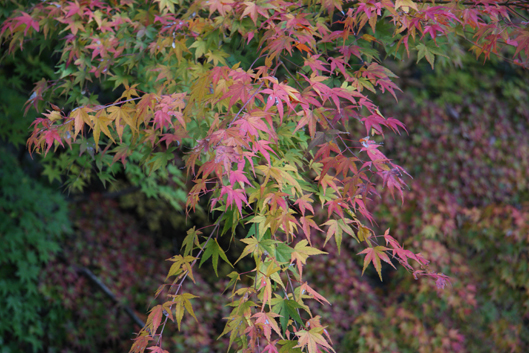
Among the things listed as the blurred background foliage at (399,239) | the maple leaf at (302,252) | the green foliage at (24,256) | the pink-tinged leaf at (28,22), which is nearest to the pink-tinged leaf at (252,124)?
the maple leaf at (302,252)

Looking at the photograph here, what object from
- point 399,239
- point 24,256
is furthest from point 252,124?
point 24,256

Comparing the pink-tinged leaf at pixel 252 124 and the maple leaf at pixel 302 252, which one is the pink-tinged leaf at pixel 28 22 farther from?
the maple leaf at pixel 302 252

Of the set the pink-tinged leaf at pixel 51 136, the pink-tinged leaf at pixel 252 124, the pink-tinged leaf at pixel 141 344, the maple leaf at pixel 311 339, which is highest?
the pink-tinged leaf at pixel 252 124

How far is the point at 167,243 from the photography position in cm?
657

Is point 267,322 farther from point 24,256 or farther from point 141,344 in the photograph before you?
point 24,256

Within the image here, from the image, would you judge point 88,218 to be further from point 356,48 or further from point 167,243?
point 356,48

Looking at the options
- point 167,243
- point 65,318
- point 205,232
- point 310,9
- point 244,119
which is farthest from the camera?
point 167,243

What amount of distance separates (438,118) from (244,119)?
4.89 meters

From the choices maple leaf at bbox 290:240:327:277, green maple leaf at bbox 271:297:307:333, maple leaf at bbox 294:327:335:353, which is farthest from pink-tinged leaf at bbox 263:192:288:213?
maple leaf at bbox 294:327:335:353

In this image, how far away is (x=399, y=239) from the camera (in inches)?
190

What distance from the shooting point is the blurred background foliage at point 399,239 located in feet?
14.6

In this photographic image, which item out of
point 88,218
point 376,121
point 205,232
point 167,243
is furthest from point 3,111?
point 376,121

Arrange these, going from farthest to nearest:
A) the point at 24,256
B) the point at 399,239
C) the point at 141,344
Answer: the point at 399,239, the point at 24,256, the point at 141,344

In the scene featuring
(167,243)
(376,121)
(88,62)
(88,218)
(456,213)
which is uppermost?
(376,121)
